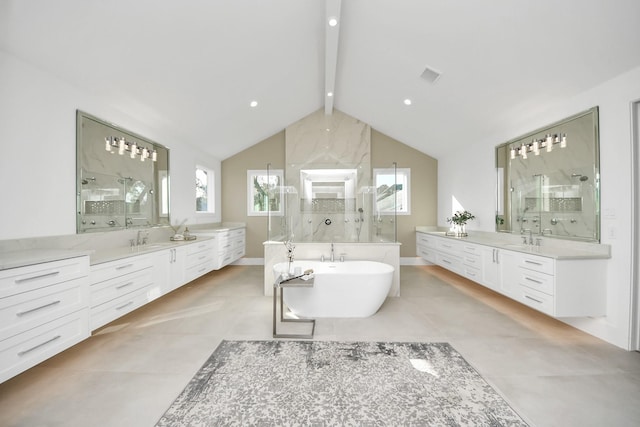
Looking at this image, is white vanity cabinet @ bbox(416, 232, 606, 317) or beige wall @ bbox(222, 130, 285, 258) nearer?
white vanity cabinet @ bbox(416, 232, 606, 317)

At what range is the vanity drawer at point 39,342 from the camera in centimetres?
156

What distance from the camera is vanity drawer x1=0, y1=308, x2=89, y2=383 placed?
5.11 feet

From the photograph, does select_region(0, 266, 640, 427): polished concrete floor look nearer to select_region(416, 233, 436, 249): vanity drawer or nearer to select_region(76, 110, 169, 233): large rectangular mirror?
select_region(76, 110, 169, 233): large rectangular mirror

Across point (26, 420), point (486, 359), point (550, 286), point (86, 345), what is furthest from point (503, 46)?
point (86, 345)

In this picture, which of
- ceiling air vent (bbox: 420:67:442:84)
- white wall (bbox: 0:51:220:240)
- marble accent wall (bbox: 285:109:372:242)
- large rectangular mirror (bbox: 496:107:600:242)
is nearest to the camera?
white wall (bbox: 0:51:220:240)

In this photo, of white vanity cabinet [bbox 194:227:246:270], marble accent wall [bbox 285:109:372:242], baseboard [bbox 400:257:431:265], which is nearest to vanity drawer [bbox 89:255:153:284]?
white vanity cabinet [bbox 194:227:246:270]

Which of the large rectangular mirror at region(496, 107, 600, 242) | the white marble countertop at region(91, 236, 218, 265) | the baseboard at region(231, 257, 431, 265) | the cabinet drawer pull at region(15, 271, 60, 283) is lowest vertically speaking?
the baseboard at region(231, 257, 431, 265)

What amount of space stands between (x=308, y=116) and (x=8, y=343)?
5.39 m

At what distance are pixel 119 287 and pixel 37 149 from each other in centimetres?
131

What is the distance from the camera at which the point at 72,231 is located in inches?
99.0

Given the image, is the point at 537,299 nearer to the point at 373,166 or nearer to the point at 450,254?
the point at 450,254

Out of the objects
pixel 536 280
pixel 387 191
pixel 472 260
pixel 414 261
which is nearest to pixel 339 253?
pixel 387 191

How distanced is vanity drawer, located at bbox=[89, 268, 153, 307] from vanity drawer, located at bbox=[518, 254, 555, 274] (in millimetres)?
3907

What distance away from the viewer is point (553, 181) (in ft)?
10.0
